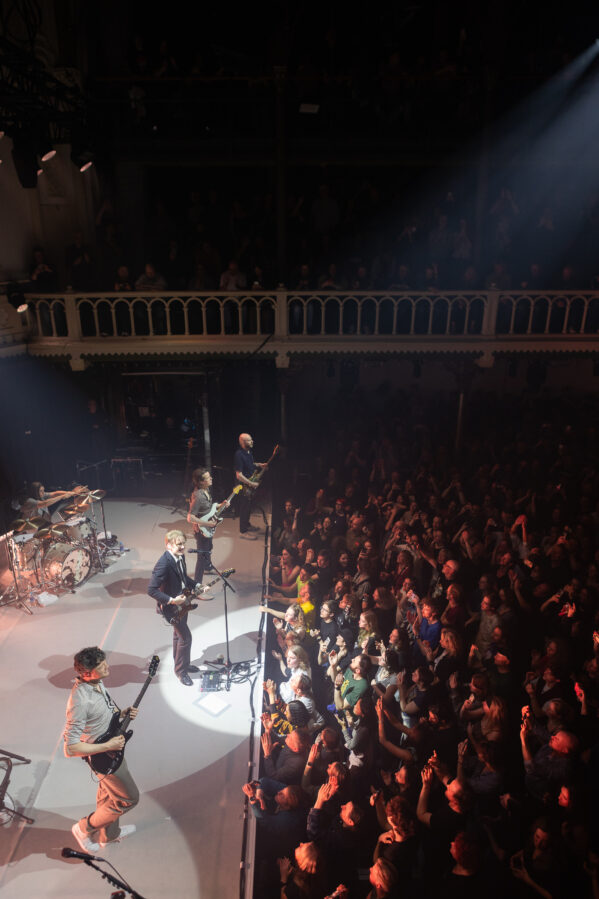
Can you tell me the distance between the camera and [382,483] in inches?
386

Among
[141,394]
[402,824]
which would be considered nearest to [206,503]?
[402,824]

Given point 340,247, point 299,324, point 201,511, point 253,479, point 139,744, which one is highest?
point 340,247

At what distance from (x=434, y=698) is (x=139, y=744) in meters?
2.83

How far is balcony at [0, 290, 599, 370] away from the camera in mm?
10945

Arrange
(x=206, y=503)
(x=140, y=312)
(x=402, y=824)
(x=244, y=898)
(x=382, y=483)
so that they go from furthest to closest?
(x=140, y=312), (x=382, y=483), (x=206, y=503), (x=244, y=898), (x=402, y=824)

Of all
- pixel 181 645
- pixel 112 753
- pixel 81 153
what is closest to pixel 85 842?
pixel 112 753

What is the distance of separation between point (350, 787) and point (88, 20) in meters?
13.7

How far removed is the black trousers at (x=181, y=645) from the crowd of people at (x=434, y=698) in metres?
0.95

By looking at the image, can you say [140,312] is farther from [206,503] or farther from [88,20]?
[88,20]

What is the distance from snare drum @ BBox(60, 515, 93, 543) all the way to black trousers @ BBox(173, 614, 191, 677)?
2.75 meters

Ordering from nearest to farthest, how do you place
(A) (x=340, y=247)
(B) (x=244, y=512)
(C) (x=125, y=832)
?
(C) (x=125, y=832)
(B) (x=244, y=512)
(A) (x=340, y=247)

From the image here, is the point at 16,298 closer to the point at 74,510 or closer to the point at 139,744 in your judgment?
the point at 74,510

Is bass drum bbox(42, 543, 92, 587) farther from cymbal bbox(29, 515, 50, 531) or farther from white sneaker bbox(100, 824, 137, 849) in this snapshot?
white sneaker bbox(100, 824, 137, 849)

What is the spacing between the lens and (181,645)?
6.18 metres
